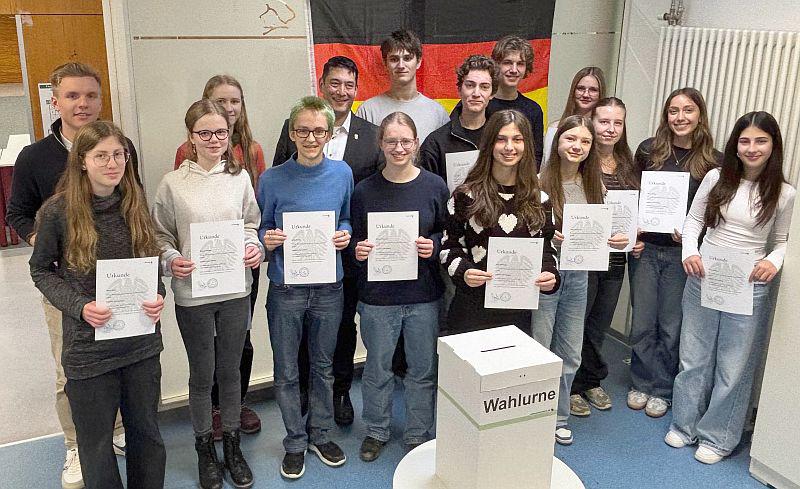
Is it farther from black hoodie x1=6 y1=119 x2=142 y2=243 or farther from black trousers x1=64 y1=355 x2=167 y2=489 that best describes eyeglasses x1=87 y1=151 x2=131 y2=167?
black trousers x1=64 y1=355 x2=167 y2=489

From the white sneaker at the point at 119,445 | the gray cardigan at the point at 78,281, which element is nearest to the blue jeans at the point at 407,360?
the gray cardigan at the point at 78,281

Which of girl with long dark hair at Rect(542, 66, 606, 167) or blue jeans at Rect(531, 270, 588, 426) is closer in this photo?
blue jeans at Rect(531, 270, 588, 426)

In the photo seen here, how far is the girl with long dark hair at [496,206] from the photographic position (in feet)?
8.97

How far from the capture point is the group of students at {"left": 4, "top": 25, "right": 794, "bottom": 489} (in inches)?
92.2

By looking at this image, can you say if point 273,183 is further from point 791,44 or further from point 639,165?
point 791,44

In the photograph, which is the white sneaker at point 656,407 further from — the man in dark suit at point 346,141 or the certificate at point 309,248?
the certificate at point 309,248

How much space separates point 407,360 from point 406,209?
727 mm

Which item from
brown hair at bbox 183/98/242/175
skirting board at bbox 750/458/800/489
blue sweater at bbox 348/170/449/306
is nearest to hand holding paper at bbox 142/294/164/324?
brown hair at bbox 183/98/242/175

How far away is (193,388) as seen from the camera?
2775 mm

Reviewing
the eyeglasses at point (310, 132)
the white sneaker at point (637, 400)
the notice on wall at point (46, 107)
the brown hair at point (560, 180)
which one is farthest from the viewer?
the notice on wall at point (46, 107)

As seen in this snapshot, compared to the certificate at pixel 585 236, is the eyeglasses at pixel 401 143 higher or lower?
higher

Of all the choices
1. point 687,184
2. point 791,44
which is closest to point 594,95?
point 687,184

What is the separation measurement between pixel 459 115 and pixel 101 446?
2095mm

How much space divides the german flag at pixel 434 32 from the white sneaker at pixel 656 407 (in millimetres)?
1958
